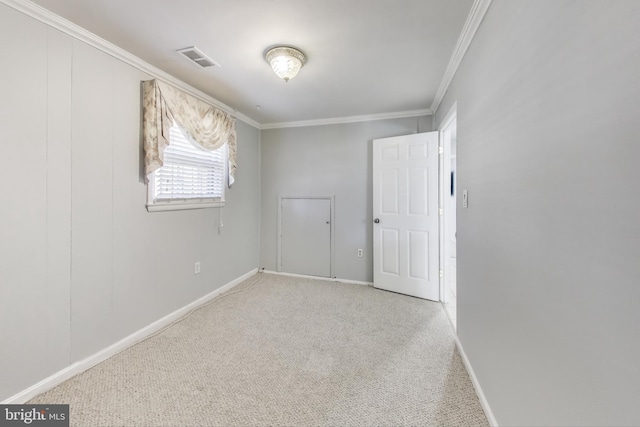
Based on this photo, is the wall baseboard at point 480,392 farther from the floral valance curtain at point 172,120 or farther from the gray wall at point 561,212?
the floral valance curtain at point 172,120

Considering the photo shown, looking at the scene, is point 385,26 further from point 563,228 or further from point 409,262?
point 409,262

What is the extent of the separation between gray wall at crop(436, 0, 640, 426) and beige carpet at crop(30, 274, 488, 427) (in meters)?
0.44

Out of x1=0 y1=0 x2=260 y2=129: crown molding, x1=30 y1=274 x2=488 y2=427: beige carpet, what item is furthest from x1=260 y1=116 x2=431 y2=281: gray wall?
x1=0 y1=0 x2=260 y2=129: crown molding

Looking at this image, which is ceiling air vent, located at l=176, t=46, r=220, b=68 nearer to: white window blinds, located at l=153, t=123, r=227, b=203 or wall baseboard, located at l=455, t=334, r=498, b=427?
white window blinds, located at l=153, t=123, r=227, b=203

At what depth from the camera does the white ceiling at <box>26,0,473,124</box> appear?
1.55m

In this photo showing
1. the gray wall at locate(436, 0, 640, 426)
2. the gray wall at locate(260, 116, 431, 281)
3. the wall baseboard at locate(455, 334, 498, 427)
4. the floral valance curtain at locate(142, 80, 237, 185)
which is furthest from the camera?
the gray wall at locate(260, 116, 431, 281)

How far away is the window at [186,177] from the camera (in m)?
2.38

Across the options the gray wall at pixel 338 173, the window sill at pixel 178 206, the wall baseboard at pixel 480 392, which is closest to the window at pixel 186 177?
the window sill at pixel 178 206

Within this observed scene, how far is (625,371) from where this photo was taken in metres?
0.60

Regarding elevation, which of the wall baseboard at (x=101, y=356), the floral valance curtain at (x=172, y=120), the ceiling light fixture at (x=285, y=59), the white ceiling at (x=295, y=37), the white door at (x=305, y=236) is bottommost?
the wall baseboard at (x=101, y=356)

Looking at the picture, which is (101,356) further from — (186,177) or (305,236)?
(305,236)

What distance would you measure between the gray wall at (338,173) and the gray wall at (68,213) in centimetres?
179

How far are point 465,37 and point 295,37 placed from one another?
120cm

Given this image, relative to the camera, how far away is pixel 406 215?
3225 mm
